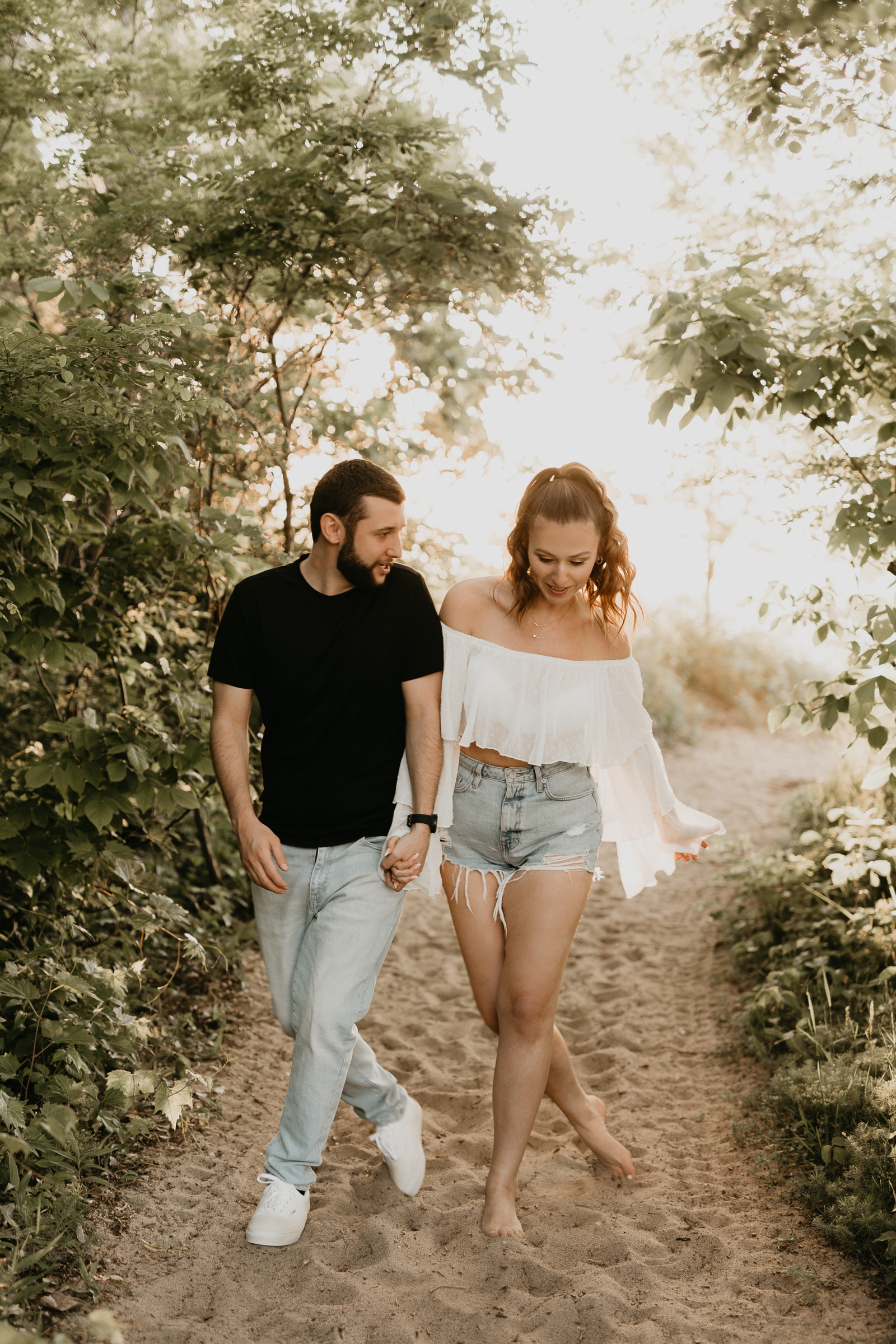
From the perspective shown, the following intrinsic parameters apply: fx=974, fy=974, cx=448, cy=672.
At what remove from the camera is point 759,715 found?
13414mm

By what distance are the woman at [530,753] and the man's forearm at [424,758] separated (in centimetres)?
7

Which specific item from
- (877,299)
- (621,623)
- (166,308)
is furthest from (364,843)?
(877,299)

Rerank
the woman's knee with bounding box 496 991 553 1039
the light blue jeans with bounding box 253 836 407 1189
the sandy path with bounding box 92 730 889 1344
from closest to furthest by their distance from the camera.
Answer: the sandy path with bounding box 92 730 889 1344 < the light blue jeans with bounding box 253 836 407 1189 < the woman's knee with bounding box 496 991 553 1039

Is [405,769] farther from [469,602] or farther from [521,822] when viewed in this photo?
[469,602]

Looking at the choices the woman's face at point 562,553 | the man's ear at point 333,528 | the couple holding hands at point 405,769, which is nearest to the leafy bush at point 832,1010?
the couple holding hands at point 405,769

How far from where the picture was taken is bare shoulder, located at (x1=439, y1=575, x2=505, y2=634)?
3.08 meters

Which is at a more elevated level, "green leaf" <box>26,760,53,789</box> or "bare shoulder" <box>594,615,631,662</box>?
"bare shoulder" <box>594,615,631,662</box>

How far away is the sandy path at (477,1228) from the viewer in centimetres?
252

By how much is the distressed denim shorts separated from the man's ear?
787 mm

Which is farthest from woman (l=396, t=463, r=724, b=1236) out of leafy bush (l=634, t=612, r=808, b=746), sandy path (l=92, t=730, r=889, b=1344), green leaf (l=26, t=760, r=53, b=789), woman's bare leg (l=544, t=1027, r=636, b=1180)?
leafy bush (l=634, t=612, r=808, b=746)

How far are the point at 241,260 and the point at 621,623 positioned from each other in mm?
2281

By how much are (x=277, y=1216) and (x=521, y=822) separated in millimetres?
1324

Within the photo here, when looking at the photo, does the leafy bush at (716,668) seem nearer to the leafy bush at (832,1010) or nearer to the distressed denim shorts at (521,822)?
the leafy bush at (832,1010)

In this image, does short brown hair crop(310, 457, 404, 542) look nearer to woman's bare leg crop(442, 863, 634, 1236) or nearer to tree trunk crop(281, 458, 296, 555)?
woman's bare leg crop(442, 863, 634, 1236)
